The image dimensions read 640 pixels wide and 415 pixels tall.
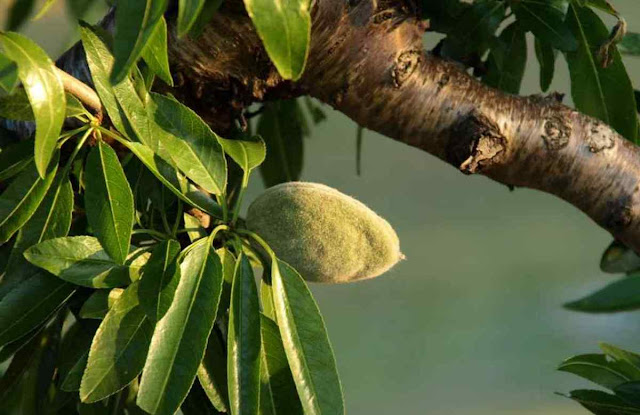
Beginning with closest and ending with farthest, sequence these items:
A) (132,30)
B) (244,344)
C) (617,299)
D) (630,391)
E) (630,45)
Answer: (132,30)
(244,344)
(630,391)
(630,45)
(617,299)

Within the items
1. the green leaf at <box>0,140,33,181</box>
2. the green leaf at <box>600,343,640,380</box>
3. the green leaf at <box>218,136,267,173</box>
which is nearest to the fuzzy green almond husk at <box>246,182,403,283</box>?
the green leaf at <box>218,136,267,173</box>

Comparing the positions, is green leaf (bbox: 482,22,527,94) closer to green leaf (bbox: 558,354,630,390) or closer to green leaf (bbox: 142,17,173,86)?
green leaf (bbox: 558,354,630,390)

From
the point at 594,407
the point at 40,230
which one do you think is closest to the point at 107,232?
the point at 40,230

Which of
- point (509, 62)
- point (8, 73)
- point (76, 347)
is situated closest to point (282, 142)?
point (509, 62)

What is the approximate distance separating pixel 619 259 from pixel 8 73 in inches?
21.1

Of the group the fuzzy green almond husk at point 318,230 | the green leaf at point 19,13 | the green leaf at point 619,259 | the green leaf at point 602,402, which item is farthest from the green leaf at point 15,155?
the green leaf at point 619,259

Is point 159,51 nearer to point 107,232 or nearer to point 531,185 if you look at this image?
point 107,232

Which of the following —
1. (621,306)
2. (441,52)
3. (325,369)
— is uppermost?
(441,52)

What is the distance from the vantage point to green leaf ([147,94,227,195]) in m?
0.47

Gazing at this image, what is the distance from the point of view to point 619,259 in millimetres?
776

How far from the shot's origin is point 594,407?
622mm

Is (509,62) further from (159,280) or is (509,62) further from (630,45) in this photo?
(159,280)

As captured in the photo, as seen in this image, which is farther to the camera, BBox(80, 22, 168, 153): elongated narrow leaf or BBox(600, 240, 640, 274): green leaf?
BBox(600, 240, 640, 274): green leaf

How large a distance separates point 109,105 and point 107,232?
0.20 ft
